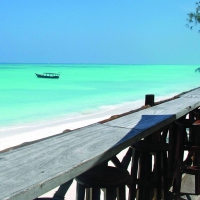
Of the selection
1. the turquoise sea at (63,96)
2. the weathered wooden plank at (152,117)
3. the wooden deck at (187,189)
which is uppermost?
the turquoise sea at (63,96)

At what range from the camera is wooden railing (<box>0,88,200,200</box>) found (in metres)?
0.83

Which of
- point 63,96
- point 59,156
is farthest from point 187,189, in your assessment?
point 63,96

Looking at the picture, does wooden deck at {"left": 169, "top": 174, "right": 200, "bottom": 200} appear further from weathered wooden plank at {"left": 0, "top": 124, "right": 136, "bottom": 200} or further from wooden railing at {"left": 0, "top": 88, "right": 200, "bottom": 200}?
weathered wooden plank at {"left": 0, "top": 124, "right": 136, "bottom": 200}

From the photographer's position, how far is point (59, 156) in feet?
3.43

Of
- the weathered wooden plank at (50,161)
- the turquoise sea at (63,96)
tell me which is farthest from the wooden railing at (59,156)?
the turquoise sea at (63,96)

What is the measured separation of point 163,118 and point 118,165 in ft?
1.75

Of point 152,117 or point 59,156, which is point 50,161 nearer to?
point 59,156

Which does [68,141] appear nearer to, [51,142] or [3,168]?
[51,142]

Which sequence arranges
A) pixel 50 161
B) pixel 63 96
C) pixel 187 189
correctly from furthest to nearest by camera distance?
pixel 63 96, pixel 187 189, pixel 50 161

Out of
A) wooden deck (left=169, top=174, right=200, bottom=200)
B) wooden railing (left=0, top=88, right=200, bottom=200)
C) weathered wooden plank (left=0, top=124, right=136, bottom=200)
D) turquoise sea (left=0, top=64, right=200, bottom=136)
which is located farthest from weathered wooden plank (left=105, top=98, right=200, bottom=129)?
turquoise sea (left=0, top=64, right=200, bottom=136)

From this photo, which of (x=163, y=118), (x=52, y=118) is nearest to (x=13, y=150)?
(x=163, y=118)

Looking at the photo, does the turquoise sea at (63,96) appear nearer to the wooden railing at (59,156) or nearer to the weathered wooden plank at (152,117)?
the weathered wooden plank at (152,117)

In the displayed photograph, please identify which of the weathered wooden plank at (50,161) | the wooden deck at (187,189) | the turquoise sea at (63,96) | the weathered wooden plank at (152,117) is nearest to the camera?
the weathered wooden plank at (50,161)

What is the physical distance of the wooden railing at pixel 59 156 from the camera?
83cm
